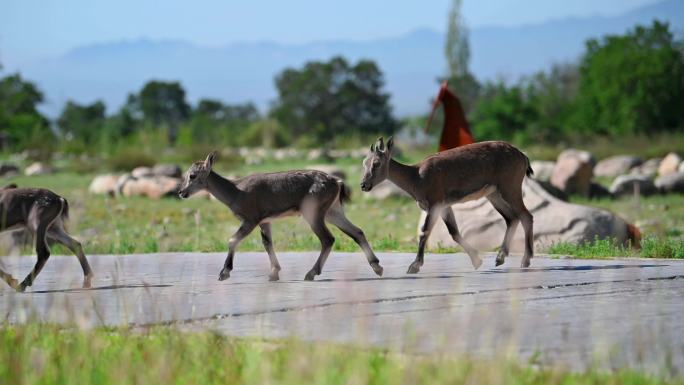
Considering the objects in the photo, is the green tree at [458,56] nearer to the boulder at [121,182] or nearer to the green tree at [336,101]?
the green tree at [336,101]

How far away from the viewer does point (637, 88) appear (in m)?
53.8

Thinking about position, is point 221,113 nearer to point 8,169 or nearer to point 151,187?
point 8,169

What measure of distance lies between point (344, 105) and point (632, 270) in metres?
79.1

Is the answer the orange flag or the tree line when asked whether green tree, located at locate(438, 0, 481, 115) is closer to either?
the tree line

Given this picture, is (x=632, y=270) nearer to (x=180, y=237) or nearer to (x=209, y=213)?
(x=180, y=237)

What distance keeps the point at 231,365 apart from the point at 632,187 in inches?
912

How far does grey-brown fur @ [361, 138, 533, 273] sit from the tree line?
36181 millimetres

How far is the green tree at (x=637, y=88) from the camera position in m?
53.3

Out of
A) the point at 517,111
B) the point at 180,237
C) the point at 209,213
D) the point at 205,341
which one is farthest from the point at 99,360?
the point at 517,111

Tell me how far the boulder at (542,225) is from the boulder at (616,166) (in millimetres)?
23432

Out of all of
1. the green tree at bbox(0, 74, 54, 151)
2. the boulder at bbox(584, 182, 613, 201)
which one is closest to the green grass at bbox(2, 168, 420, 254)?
the boulder at bbox(584, 182, 613, 201)

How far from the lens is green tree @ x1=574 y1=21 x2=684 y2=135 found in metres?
53.3

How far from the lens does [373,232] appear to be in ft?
63.4

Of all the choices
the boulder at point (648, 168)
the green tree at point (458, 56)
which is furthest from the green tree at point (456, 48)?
the boulder at point (648, 168)
